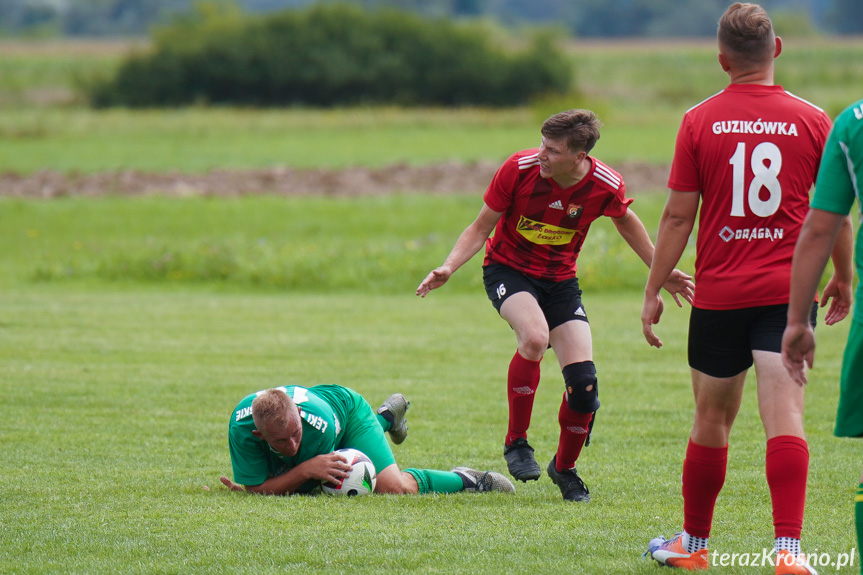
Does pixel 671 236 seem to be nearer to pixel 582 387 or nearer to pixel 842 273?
pixel 842 273

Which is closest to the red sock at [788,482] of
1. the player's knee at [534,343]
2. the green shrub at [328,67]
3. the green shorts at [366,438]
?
the player's knee at [534,343]

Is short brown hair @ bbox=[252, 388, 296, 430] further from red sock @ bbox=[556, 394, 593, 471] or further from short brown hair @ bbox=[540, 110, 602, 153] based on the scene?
short brown hair @ bbox=[540, 110, 602, 153]

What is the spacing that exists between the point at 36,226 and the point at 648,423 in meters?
19.0

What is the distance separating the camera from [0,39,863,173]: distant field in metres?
34.9

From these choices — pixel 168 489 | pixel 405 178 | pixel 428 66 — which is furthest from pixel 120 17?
pixel 168 489

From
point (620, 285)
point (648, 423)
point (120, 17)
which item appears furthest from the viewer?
point (120, 17)

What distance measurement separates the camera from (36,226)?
2430cm

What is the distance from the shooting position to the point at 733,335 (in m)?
4.48

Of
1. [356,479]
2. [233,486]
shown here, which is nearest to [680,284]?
[356,479]

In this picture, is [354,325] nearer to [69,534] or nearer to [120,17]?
[69,534]

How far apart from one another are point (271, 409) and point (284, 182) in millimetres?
23933

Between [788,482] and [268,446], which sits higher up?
[788,482]

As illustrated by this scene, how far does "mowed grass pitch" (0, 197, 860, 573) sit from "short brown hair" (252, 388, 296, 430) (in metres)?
0.49

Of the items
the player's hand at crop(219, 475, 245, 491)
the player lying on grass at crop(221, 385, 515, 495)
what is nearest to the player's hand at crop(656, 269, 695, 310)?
the player lying on grass at crop(221, 385, 515, 495)
